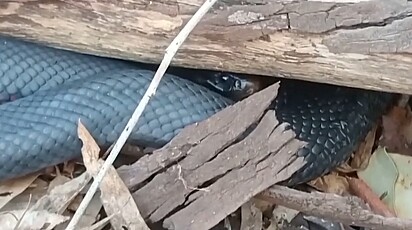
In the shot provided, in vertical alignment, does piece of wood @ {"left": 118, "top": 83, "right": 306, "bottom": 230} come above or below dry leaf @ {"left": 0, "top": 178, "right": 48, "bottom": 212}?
above

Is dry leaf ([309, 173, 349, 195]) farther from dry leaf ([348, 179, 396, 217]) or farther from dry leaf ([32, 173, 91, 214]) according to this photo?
dry leaf ([32, 173, 91, 214])

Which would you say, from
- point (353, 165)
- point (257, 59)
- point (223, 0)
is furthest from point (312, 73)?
point (353, 165)

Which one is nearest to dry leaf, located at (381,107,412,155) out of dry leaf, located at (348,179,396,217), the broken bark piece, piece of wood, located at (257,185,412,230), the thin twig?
dry leaf, located at (348,179,396,217)

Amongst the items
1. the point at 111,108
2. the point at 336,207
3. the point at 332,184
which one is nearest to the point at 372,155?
the point at 332,184

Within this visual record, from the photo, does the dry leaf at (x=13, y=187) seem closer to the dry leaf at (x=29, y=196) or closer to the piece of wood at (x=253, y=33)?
the dry leaf at (x=29, y=196)

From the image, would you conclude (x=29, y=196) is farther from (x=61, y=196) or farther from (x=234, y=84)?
(x=234, y=84)

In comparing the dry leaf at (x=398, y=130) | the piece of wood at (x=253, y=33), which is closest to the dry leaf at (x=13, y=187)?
the piece of wood at (x=253, y=33)
